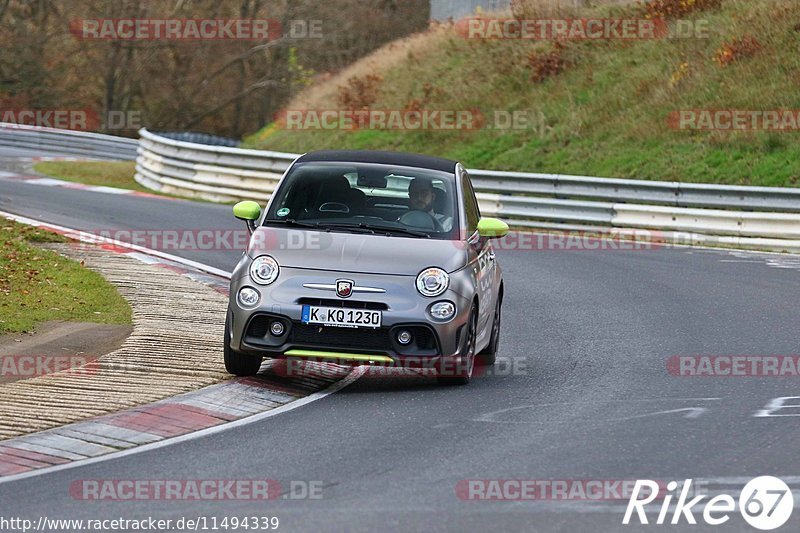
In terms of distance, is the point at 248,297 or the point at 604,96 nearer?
the point at 248,297

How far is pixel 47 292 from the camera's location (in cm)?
1403

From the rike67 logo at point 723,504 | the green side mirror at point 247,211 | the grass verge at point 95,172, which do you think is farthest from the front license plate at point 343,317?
the grass verge at point 95,172

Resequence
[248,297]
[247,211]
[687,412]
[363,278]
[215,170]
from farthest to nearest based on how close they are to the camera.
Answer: [215,170] → [247,211] → [248,297] → [363,278] → [687,412]

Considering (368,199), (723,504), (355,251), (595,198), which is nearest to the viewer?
(723,504)

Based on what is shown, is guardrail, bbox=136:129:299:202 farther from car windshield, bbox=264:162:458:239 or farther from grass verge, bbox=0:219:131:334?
car windshield, bbox=264:162:458:239

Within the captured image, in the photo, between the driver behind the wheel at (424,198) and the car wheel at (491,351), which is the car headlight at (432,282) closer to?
the driver behind the wheel at (424,198)

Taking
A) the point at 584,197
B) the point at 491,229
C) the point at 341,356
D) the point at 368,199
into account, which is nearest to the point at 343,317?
the point at 341,356

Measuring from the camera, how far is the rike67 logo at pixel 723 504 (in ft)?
22.2

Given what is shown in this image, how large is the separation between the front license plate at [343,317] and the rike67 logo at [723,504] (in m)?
3.00

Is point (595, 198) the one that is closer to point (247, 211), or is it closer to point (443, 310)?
point (247, 211)

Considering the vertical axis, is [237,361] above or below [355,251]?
below

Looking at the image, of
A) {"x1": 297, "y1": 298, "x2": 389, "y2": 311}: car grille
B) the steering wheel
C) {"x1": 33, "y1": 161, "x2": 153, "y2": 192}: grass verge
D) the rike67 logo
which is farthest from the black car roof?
{"x1": 33, "y1": 161, "x2": 153, "y2": 192}: grass verge

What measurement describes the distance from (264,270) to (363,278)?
75 cm

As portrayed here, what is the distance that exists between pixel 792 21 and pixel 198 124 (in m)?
27.4
